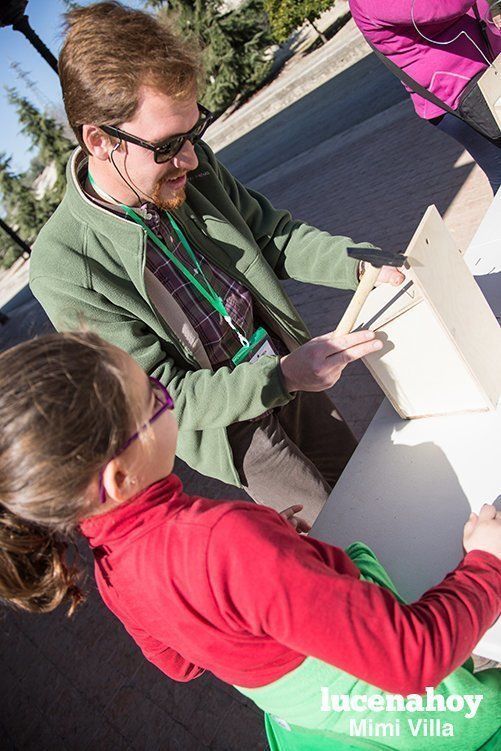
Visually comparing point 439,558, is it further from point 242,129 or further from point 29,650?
point 242,129

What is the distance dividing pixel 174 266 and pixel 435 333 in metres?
0.68

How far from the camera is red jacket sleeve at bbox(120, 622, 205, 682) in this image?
3.87 ft

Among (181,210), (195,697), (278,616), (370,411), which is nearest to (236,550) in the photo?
(278,616)

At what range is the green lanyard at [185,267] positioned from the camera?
1551 mm

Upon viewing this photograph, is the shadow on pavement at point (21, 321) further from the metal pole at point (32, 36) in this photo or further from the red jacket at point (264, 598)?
the red jacket at point (264, 598)

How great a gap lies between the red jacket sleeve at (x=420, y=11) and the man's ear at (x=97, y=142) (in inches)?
50.9

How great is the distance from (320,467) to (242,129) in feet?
41.6

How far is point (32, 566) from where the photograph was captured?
102cm

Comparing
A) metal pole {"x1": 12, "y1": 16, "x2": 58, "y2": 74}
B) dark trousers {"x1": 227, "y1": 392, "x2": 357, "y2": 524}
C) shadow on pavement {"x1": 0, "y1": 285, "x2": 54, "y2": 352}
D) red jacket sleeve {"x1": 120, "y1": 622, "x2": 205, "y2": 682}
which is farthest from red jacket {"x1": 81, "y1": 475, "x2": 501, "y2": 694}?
shadow on pavement {"x1": 0, "y1": 285, "x2": 54, "y2": 352}

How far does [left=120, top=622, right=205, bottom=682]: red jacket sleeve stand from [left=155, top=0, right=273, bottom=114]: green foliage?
50.3ft

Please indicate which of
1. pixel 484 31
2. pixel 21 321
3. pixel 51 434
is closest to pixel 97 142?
pixel 51 434

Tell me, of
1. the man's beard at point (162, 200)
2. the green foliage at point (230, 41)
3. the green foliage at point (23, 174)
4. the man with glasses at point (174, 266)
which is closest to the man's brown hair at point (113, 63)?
the man with glasses at point (174, 266)

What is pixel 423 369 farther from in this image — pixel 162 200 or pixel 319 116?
pixel 319 116

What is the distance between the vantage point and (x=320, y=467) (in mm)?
1934
